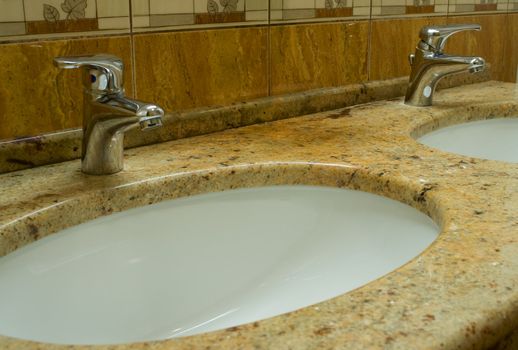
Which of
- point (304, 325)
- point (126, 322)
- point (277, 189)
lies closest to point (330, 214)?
point (277, 189)

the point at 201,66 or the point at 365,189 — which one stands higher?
the point at 201,66

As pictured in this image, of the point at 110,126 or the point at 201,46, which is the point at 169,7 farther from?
the point at 110,126

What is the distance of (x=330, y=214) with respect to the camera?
2.89ft

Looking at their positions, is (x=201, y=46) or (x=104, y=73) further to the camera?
(x=201, y=46)

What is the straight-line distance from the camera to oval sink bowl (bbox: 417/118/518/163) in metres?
1.23

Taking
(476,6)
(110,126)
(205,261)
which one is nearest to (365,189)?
(205,261)

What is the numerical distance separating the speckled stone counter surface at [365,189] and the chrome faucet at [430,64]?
0.04m

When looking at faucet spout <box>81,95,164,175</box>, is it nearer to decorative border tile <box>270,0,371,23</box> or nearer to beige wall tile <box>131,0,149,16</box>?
beige wall tile <box>131,0,149,16</box>

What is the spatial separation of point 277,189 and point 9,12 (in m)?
0.41

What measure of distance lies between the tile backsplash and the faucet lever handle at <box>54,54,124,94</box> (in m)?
0.11

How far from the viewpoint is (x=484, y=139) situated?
1.30 meters

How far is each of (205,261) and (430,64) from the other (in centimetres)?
66

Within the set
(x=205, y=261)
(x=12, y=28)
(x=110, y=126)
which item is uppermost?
(x=12, y=28)

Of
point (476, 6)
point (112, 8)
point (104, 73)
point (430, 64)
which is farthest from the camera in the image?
point (476, 6)
